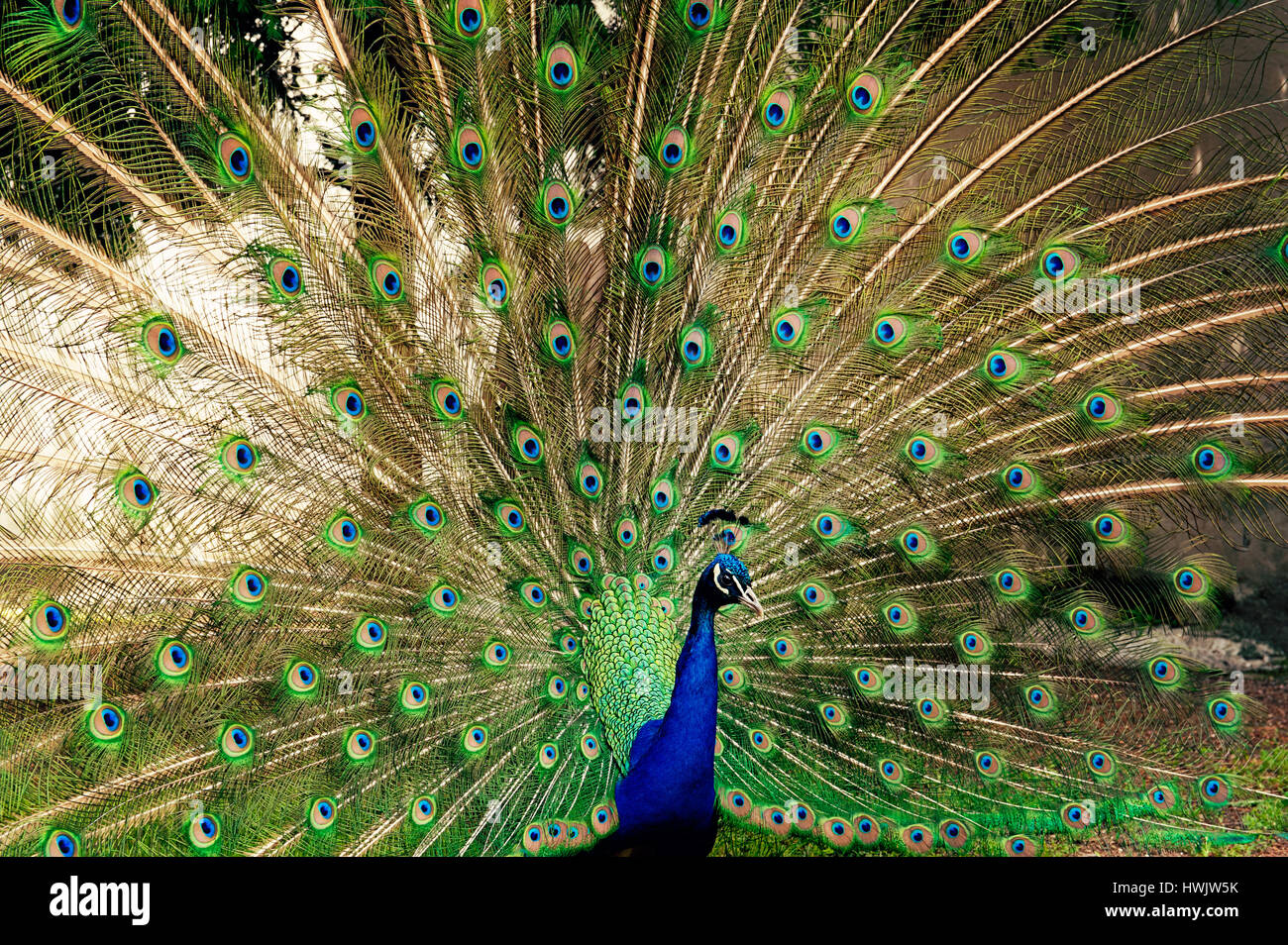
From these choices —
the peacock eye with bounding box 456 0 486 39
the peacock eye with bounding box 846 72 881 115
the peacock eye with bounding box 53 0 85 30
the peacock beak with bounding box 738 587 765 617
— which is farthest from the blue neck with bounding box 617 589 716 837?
the peacock eye with bounding box 53 0 85 30

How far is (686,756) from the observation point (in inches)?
107

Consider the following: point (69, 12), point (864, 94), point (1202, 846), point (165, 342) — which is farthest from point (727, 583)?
Answer: point (69, 12)

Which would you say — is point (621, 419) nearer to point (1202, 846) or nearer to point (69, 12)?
point (69, 12)

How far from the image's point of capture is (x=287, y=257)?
8.83ft

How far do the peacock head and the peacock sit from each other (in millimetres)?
12

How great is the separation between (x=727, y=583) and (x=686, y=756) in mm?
518

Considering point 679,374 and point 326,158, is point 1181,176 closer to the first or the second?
point 679,374

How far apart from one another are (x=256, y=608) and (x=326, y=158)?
141cm

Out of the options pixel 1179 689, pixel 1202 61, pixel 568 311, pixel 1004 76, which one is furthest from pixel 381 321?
pixel 1179 689

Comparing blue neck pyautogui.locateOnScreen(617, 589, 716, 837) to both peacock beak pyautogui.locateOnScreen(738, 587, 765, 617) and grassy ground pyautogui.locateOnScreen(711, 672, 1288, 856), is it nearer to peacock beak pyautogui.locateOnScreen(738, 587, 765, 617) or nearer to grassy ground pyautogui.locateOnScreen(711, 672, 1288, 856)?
peacock beak pyautogui.locateOnScreen(738, 587, 765, 617)

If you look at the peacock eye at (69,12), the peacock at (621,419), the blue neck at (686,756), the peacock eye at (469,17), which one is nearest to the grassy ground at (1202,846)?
the peacock at (621,419)

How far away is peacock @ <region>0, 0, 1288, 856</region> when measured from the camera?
8.55 ft

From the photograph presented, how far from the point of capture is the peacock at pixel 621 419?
2607 millimetres

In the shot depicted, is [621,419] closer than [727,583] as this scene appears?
No
